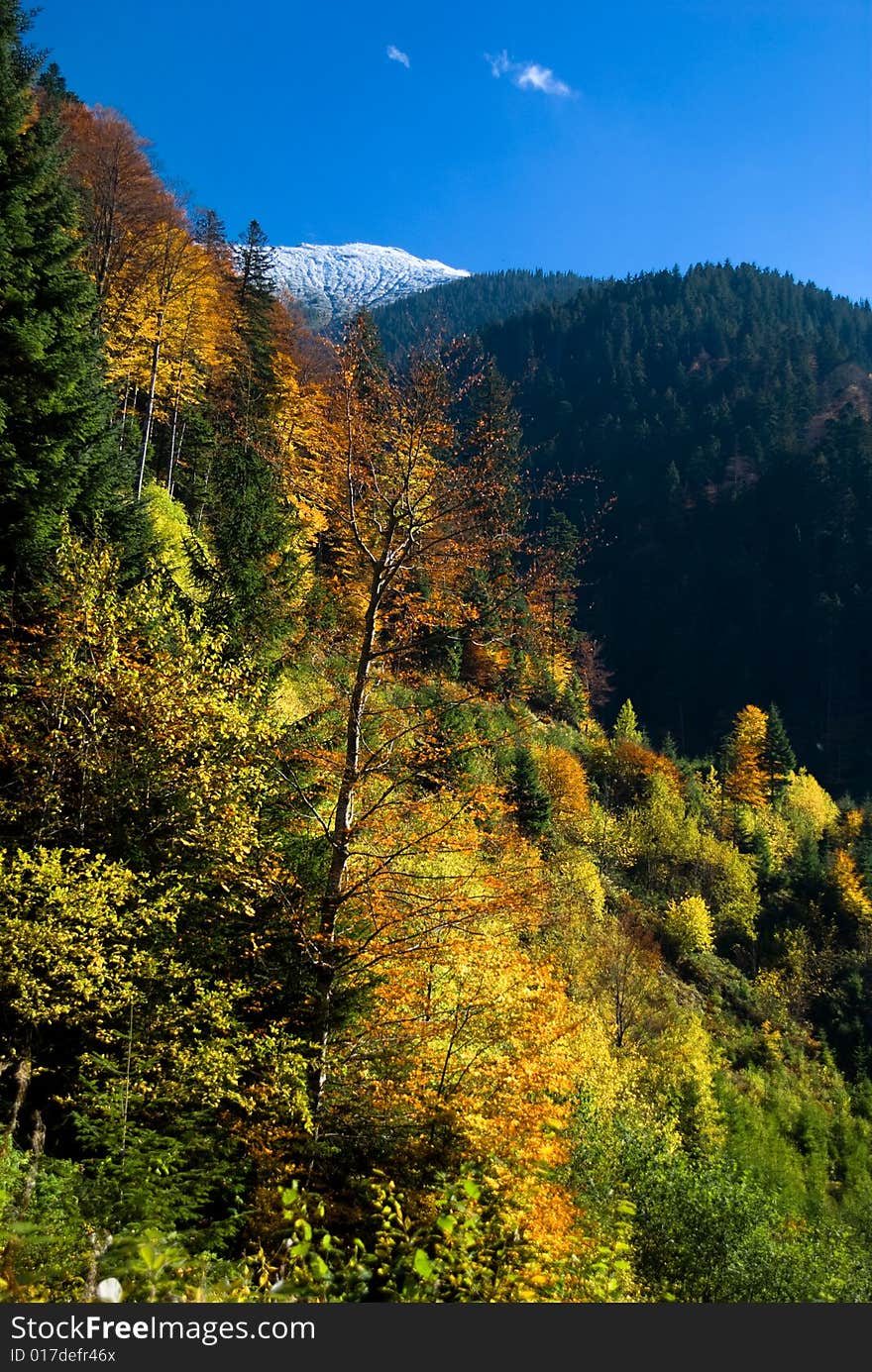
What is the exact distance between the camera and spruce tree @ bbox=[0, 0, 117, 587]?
12914 millimetres

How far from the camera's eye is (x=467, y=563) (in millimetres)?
8102

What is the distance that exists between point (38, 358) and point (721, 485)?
147m

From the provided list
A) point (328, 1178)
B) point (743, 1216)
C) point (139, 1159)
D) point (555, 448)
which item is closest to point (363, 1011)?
point (328, 1178)

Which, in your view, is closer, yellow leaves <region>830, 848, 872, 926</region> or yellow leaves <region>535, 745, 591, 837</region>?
yellow leaves <region>535, 745, 591, 837</region>

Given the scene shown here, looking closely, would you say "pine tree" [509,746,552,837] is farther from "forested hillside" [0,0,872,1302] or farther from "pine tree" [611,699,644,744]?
"pine tree" [611,699,644,744]

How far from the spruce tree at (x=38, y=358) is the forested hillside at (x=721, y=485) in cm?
8622

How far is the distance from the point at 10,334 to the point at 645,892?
47390 millimetres

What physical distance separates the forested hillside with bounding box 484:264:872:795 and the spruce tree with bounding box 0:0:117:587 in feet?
283

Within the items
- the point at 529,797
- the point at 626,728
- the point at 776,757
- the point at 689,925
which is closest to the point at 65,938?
the point at 529,797

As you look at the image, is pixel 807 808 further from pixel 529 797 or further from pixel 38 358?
pixel 38 358

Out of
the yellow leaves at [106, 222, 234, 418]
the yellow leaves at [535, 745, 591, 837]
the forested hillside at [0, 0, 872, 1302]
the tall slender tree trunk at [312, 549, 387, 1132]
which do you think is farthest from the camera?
the yellow leaves at [535, 745, 591, 837]

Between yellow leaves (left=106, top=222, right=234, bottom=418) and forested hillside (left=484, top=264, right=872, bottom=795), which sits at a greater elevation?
forested hillside (left=484, top=264, right=872, bottom=795)

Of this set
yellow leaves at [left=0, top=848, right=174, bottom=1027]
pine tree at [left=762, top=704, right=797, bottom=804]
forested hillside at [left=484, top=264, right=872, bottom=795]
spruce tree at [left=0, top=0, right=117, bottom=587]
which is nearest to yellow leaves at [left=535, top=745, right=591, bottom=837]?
pine tree at [left=762, top=704, right=797, bottom=804]

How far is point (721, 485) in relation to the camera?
5512 inches
